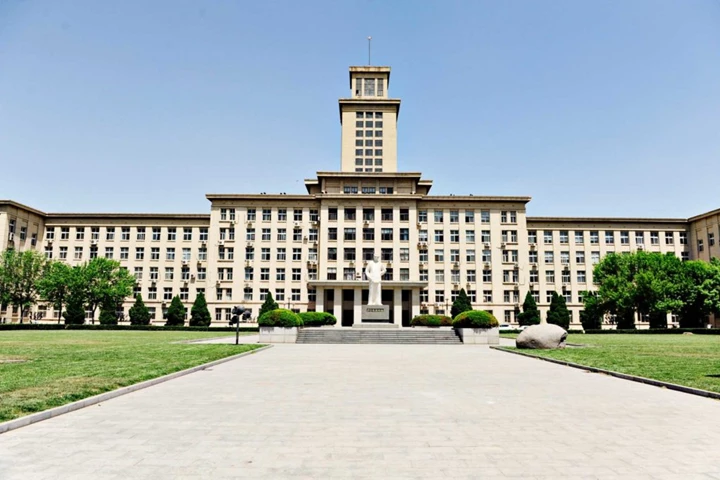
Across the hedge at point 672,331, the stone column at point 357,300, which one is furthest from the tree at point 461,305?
the hedge at point 672,331

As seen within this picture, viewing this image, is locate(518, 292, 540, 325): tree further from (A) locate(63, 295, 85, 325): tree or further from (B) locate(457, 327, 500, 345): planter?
(A) locate(63, 295, 85, 325): tree

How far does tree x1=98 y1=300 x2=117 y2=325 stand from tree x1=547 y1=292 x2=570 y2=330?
46.2 m

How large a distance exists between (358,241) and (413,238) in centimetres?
648

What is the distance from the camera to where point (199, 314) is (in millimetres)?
55625

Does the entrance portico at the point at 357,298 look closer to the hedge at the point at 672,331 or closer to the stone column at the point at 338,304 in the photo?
the stone column at the point at 338,304

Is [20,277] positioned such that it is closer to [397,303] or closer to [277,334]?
[397,303]

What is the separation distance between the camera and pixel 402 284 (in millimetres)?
55406

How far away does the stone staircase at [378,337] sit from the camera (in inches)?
1209

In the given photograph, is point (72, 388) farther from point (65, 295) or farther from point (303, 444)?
point (65, 295)

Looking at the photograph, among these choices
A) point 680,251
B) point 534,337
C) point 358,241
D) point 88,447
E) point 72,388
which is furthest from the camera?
point 680,251

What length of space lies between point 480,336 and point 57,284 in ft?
155

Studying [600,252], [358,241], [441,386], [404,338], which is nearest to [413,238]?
[358,241]

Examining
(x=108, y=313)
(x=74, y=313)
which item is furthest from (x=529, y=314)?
(x=74, y=313)

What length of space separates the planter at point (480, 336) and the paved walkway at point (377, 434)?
18917 mm
